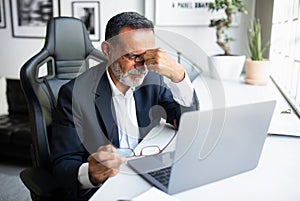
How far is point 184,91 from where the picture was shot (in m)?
1.41

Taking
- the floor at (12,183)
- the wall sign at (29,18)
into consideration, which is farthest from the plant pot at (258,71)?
the wall sign at (29,18)

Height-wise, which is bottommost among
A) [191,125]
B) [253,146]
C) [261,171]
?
[261,171]

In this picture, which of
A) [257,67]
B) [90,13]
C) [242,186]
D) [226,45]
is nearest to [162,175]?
[242,186]

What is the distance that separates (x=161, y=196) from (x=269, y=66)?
1.71 m

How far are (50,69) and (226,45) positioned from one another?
1.50 m

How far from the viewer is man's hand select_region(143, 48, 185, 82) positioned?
1200 millimetres

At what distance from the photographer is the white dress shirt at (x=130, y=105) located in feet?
4.55

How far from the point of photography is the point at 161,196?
0.87 m

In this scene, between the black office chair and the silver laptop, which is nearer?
the silver laptop

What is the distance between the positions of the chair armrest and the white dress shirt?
0.33 m

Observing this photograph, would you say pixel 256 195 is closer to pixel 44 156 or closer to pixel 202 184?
pixel 202 184

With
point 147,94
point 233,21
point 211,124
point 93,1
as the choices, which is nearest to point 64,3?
point 93,1

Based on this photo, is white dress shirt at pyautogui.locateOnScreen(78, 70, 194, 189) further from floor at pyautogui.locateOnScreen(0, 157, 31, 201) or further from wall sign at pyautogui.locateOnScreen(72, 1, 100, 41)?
wall sign at pyautogui.locateOnScreen(72, 1, 100, 41)

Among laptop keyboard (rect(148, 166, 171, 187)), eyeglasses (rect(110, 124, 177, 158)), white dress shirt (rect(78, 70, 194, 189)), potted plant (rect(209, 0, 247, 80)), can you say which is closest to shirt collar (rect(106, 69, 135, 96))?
white dress shirt (rect(78, 70, 194, 189))
